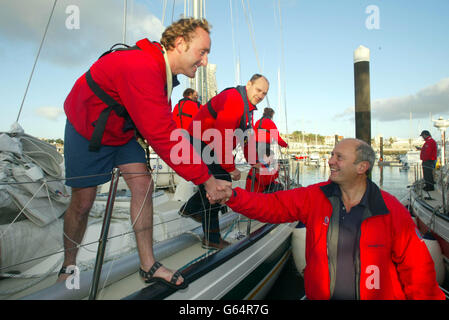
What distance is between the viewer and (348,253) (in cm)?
171

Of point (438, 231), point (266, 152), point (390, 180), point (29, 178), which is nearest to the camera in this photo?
point (29, 178)

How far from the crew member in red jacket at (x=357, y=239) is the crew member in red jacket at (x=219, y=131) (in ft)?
2.16

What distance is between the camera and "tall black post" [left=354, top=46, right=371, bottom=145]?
7.11m

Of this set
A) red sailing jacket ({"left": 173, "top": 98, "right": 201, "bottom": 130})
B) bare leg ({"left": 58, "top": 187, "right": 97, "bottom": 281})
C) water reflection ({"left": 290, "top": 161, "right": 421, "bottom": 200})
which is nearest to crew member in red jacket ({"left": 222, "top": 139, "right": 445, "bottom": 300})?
bare leg ({"left": 58, "top": 187, "right": 97, "bottom": 281})

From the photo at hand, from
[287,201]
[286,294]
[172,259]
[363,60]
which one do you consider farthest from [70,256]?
[363,60]

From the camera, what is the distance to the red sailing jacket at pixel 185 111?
3.77 meters

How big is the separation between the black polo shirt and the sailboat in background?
2.15ft

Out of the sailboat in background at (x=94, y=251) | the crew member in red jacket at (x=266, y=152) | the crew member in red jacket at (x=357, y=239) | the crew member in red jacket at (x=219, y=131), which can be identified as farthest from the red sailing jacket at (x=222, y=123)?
the crew member in red jacket at (x=266, y=152)

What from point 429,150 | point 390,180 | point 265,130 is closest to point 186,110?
point 265,130

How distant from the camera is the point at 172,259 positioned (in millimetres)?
2176

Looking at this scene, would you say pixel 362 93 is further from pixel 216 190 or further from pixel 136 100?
pixel 136 100

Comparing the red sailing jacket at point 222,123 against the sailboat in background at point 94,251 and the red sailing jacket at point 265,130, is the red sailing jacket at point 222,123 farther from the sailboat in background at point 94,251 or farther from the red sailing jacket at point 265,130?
the red sailing jacket at point 265,130

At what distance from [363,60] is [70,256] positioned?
7443mm

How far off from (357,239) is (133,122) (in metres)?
1.41
